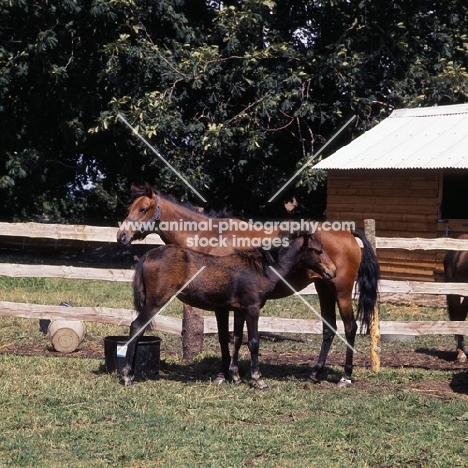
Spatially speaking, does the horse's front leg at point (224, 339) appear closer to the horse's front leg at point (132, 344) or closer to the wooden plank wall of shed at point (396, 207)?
the horse's front leg at point (132, 344)

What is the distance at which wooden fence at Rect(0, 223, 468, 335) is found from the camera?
979cm

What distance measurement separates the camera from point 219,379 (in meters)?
8.47

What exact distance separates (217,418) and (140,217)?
287 centimetres

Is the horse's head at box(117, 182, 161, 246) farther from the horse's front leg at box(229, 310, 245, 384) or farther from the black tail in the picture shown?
the horse's front leg at box(229, 310, 245, 384)

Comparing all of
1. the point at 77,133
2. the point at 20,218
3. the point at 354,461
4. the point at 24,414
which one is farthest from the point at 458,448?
the point at 20,218

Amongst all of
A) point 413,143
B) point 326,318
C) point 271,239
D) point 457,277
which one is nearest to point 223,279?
point 271,239

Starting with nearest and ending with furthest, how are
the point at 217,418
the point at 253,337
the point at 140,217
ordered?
the point at 217,418 < the point at 253,337 < the point at 140,217

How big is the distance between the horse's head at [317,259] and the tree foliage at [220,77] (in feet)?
34.0

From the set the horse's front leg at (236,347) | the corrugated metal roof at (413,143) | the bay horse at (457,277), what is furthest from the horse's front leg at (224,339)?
the corrugated metal roof at (413,143)

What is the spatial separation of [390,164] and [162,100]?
5.83 metres

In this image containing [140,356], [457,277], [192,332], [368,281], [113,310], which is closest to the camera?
[140,356]

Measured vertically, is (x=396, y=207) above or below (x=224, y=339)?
above

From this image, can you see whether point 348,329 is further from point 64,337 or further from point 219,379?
point 64,337

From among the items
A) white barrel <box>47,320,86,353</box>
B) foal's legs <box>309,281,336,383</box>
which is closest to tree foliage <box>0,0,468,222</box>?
white barrel <box>47,320,86,353</box>
